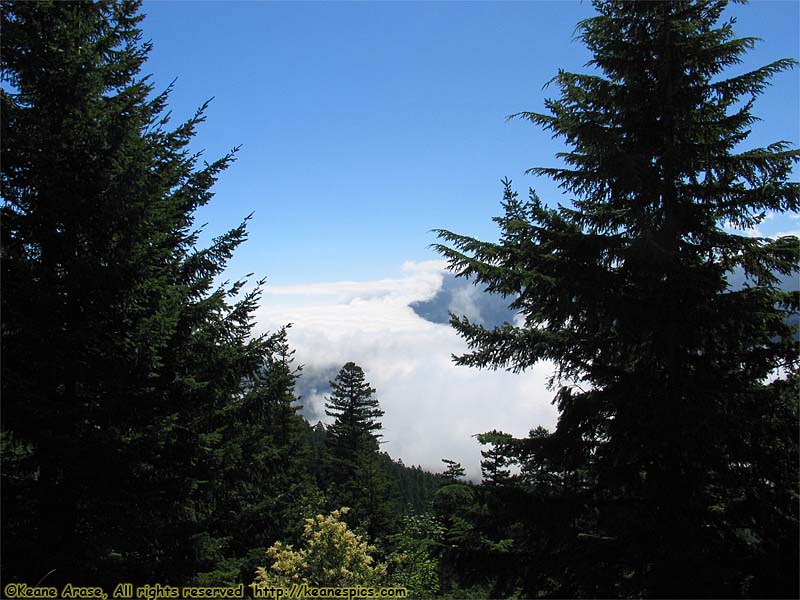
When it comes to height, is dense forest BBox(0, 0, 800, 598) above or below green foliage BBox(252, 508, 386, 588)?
above

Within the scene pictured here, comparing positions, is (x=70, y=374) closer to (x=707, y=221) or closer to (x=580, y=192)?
(x=580, y=192)

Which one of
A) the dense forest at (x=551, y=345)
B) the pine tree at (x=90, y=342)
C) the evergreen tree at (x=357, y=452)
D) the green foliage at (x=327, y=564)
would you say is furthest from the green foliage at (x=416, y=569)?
the evergreen tree at (x=357, y=452)

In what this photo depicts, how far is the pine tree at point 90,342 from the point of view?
6.64 meters

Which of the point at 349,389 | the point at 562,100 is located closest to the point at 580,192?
the point at 562,100

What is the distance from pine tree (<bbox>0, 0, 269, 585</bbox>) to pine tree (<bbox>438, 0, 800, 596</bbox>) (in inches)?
185

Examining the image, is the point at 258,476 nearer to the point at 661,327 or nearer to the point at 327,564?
the point at 327,564

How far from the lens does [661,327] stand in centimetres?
670

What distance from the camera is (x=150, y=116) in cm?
905

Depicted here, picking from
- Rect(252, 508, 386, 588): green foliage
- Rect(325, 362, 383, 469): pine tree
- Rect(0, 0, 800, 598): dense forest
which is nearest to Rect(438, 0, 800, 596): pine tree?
Rect(0, 0, 800, 598): dense forest

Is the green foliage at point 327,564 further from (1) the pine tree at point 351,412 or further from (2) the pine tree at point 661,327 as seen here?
(1) the pine tree at point 351,412

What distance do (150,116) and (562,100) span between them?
7.69 metres

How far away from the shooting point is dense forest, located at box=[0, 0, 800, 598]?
660 cm

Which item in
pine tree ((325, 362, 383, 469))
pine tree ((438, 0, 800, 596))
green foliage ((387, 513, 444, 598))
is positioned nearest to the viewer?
pine tree ((438, 0, 800, 596))

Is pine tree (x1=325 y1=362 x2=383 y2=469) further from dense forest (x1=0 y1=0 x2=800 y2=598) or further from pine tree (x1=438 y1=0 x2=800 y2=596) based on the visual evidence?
pine tree (x1=438 y1=0 x2=800 y2=596)
